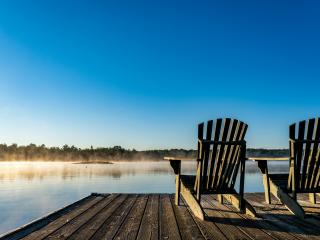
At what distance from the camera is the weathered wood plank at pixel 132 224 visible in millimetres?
3795

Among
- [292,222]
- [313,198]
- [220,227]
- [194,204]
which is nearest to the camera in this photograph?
[220,227]

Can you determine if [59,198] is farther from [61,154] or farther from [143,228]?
[61,154]

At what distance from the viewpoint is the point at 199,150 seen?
5.04m

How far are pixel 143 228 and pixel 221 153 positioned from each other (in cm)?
190

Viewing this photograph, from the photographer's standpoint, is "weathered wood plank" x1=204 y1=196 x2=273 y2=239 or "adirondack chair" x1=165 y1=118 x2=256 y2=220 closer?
"weathered wood plank" x1=204 y1=196 x2=273 y2=239

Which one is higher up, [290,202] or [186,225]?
[290,202]

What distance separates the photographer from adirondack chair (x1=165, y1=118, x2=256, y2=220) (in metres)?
5.00

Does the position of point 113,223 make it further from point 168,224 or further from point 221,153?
point 221,153

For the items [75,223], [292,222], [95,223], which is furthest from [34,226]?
[292,222]

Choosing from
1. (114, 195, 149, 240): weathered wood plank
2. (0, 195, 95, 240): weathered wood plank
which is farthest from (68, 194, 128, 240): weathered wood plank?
(0, 195, 95, 240): weathered wood plank

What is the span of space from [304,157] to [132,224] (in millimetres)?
3097

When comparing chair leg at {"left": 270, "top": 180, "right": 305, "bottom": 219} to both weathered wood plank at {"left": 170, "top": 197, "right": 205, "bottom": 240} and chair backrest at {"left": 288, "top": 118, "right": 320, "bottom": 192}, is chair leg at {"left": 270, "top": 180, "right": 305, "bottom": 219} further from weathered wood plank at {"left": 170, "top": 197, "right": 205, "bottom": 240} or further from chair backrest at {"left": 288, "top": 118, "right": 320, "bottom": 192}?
weathered wood plank at {"left": 170, "top": 197, "right": 205, "bottom": 240}

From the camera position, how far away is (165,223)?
14.5 ft

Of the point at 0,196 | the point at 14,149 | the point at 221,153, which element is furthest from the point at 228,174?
the point at 14,149
